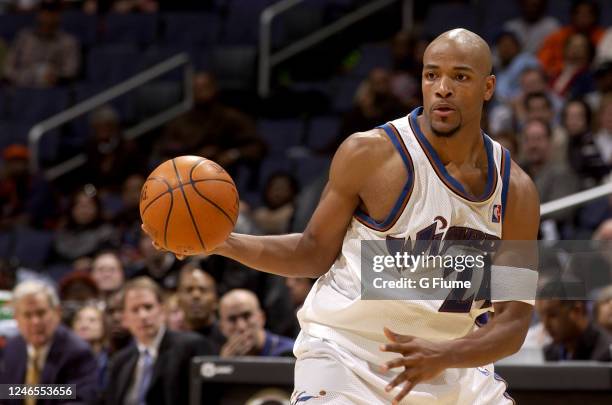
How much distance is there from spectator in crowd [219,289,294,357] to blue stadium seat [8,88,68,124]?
543 centimetres

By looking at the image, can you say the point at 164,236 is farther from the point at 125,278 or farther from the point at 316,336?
the point at 125,278

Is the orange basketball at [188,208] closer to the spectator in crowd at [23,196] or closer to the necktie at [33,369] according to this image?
the necktie at [33,369]

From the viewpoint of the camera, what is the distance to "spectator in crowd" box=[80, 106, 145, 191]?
36.6 feet

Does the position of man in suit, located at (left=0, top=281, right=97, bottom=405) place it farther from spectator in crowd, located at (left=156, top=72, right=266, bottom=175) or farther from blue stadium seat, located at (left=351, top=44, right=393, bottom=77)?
blue stadium seat, located at (left=351, top=44, right=393, bottom=77)

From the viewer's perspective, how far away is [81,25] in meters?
12.9

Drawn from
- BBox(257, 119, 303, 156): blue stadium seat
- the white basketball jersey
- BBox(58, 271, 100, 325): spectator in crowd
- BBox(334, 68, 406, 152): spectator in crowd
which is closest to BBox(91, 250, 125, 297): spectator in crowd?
BBox(58, 271, 100, 325): spectator in crowd

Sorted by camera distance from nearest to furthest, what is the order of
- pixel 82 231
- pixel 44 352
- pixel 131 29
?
pixel 44 352, pixel 82 231, pixel 131 29

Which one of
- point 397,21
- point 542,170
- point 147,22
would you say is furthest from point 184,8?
point 542,170

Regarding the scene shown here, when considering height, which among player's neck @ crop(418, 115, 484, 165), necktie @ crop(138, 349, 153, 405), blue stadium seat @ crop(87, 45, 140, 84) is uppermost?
blue stadium seat @ crop(87, 45, 140, 84)

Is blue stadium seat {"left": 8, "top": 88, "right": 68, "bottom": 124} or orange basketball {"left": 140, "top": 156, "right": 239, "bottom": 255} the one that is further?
blue stadium seat {"left": 8, "top": 88, "right": 68, "bottom": 124}

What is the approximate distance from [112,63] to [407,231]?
9.06 metres

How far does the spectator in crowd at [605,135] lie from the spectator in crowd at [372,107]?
1.78 m

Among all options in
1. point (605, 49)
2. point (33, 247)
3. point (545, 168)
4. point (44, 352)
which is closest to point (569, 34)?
point (605, 49)

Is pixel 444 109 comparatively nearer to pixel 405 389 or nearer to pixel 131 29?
pixel 405 389
